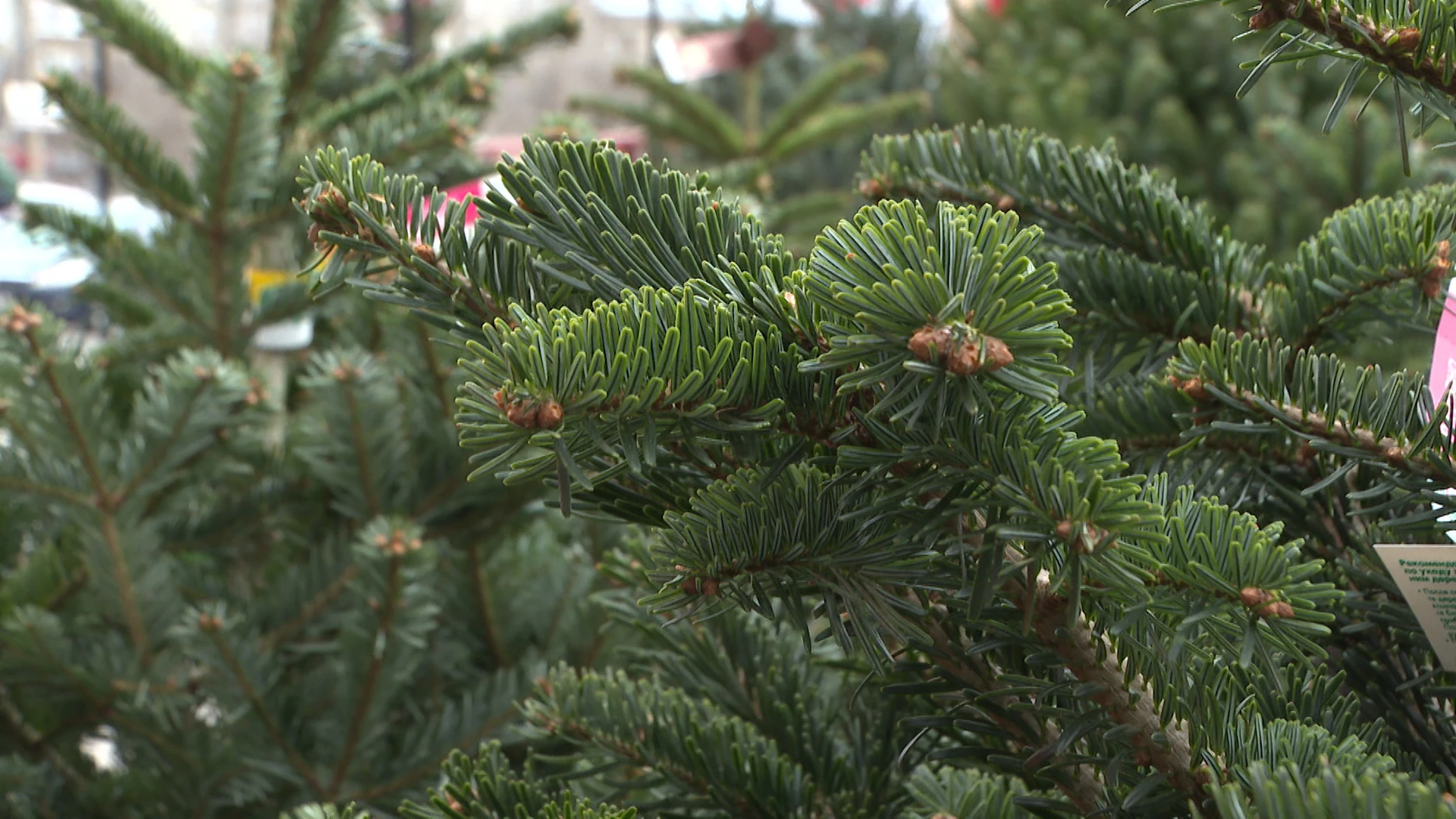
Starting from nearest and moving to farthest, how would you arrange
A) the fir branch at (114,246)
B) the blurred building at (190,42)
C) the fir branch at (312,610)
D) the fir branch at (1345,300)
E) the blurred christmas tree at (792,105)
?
the fir branch at (1345,300), the fir branch at (312,610), the fir branch at (114,246), the blurred christmas tree at (792,105), the blurred building at (190,42)

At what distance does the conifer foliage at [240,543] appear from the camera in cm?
62

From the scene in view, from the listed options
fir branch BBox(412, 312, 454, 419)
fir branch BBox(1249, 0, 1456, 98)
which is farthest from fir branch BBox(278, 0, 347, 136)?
fir branch BBox(1249, 0, 1456, 98)

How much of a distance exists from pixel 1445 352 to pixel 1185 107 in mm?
1637

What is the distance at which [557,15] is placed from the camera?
3.59ft

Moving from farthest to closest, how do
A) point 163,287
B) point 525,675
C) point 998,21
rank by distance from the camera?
point 998,21, point 163,287, point 525,675

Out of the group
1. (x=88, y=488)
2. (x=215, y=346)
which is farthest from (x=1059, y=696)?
(x=215, y=346)

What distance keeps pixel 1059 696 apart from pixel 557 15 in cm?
94

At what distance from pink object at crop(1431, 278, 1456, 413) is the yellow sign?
29.5 inches

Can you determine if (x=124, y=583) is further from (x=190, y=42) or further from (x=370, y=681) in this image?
(x=190, y=42)

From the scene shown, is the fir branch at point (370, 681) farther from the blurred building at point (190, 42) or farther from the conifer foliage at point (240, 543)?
the blurred building at point (190, 42)

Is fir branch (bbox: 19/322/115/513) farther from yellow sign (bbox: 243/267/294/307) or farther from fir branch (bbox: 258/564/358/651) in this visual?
yellow sign (bbox: 243/267/294/307)

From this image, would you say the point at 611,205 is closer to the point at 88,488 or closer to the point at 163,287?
the point at 88,488

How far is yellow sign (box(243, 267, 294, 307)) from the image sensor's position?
2.92 feet

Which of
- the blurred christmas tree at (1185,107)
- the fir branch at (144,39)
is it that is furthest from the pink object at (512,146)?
the blurred christmas tree at (1185,107)
